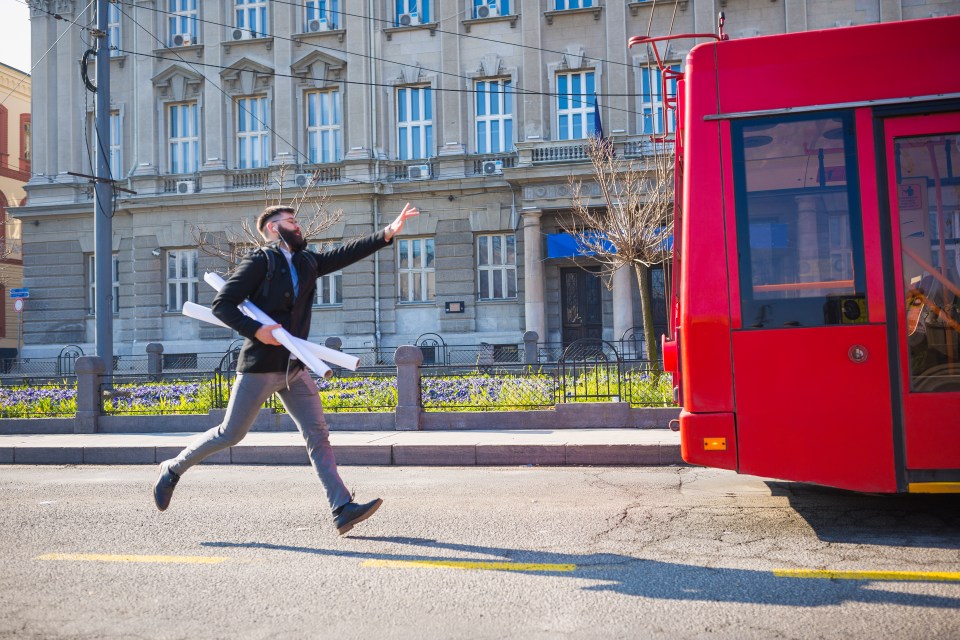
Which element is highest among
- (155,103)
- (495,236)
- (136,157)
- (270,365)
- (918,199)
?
(155,103)

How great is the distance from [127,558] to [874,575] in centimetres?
431

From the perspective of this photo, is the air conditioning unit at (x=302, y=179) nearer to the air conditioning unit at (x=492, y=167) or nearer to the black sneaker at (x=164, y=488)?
the air conditioning unit at (x=492, y=167)

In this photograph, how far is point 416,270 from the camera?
2794cm

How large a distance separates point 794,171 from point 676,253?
1.38 meters

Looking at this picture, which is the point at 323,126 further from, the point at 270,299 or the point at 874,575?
the point at 874,575

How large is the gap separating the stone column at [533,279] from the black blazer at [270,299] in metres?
20.3

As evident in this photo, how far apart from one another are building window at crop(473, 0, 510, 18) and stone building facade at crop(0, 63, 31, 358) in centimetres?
2537

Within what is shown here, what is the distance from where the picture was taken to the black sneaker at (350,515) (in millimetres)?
5520

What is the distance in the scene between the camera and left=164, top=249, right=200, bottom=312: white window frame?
29.3 metres

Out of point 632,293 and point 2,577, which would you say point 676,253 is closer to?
point 2,577

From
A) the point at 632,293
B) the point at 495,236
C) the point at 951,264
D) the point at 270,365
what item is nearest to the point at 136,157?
the point at 495,236

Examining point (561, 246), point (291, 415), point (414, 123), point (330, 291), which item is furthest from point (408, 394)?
point (414, 123)

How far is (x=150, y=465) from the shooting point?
10.6 meters

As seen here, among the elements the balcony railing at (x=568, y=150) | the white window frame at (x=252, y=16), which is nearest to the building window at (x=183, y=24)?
the white window frame at (x=252, y=16)
